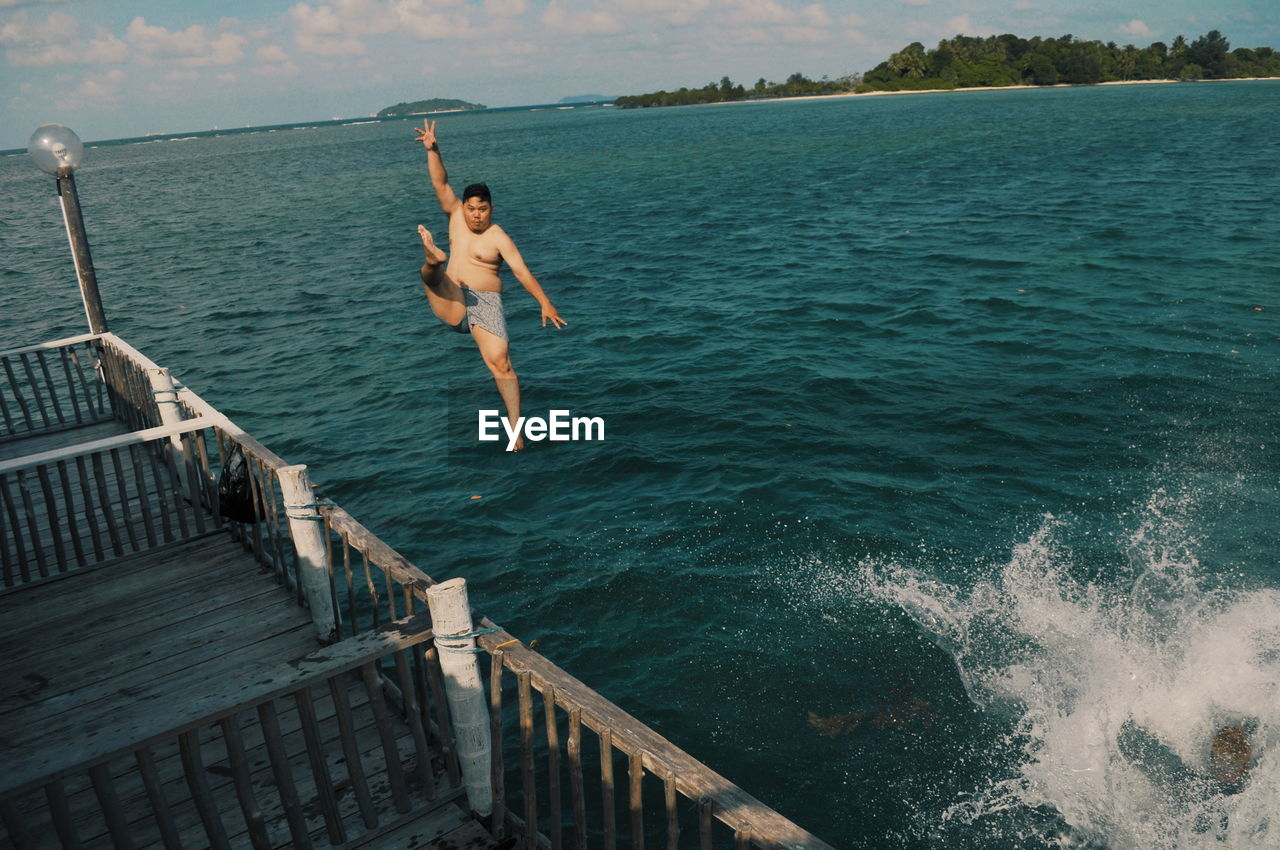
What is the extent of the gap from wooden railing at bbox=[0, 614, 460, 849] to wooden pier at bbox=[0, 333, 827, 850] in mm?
12

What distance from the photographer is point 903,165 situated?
56625 mm

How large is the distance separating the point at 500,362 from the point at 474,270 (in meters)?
0.67

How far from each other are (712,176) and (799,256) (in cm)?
3016

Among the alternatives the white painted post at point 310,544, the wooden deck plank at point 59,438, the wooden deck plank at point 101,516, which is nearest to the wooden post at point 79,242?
the wooden deck plank at point 59,438

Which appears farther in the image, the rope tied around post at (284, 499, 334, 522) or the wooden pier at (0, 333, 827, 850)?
the rope tied around post at (284, 499, 334, 522)

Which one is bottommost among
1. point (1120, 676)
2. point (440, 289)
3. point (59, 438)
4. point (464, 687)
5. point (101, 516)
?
point (1120, 676)

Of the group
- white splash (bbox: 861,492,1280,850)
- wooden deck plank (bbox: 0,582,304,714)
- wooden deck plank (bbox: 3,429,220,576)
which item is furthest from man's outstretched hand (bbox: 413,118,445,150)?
white splash (bbox: 861,492,1280,850)

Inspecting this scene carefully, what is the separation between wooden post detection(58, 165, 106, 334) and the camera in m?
11.2

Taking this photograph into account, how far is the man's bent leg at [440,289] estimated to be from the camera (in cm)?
464

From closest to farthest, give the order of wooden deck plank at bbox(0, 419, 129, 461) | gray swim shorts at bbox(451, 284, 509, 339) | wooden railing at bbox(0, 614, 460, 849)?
wooden railing at bbox(0, 614, 460, 849), gray swim shorts at bbox(451, 284, 509, 339), wooden deck plank at bbox(0, 419, 129, 461)

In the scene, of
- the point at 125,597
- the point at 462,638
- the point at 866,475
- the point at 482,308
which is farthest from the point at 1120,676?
the point at 125,597

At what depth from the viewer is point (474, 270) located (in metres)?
5.48

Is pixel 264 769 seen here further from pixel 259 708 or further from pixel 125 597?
pixel 125 597

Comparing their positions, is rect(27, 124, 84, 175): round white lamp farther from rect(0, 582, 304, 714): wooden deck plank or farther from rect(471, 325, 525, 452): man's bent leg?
rect(471, 325, 525, 452): man's bent leg
